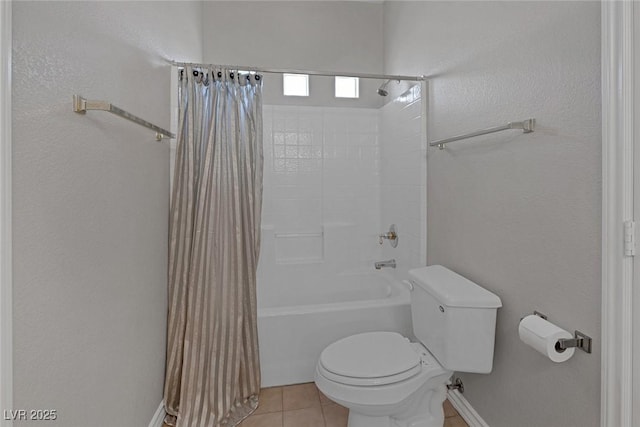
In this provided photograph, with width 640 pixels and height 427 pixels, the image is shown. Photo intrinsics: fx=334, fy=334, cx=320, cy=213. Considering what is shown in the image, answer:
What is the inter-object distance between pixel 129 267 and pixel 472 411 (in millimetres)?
1748

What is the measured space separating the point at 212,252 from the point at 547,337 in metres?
1.47

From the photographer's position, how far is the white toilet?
1.37m

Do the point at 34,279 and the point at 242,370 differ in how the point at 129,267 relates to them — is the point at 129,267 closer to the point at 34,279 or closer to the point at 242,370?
the point at 34,279

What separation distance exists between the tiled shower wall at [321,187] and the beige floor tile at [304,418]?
113 cm

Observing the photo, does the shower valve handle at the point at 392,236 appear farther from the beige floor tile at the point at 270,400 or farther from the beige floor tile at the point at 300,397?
the beige floor tile at the point at 270,400

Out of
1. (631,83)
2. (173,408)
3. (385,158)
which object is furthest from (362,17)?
(173,408)

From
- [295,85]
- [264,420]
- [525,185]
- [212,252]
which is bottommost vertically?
[264,420]

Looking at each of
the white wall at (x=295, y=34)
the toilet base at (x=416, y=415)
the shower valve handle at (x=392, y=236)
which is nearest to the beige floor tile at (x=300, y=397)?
the toilet base at (x=416, y=415)

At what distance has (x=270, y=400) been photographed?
1889mm

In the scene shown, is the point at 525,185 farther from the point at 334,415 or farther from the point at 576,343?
the point at 334,415

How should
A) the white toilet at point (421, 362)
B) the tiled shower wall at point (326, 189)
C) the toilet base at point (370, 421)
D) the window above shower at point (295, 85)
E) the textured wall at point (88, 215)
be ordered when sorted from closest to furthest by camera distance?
the textured wall at point (88, 215) < the white toilet at point (421, 362) < the toilet base at point (370, 421) < the tiled shower wall at point (326, 189) < the window above shower at point (295, 85)

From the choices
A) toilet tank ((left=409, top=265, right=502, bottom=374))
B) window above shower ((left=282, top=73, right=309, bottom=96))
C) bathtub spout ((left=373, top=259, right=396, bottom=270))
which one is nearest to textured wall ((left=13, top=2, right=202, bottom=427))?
window above shower ((left=282, top=73, right=309, bottom=96))

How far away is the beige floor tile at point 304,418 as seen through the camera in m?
1.71

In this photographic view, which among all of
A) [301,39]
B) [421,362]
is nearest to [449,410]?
[421,362]
